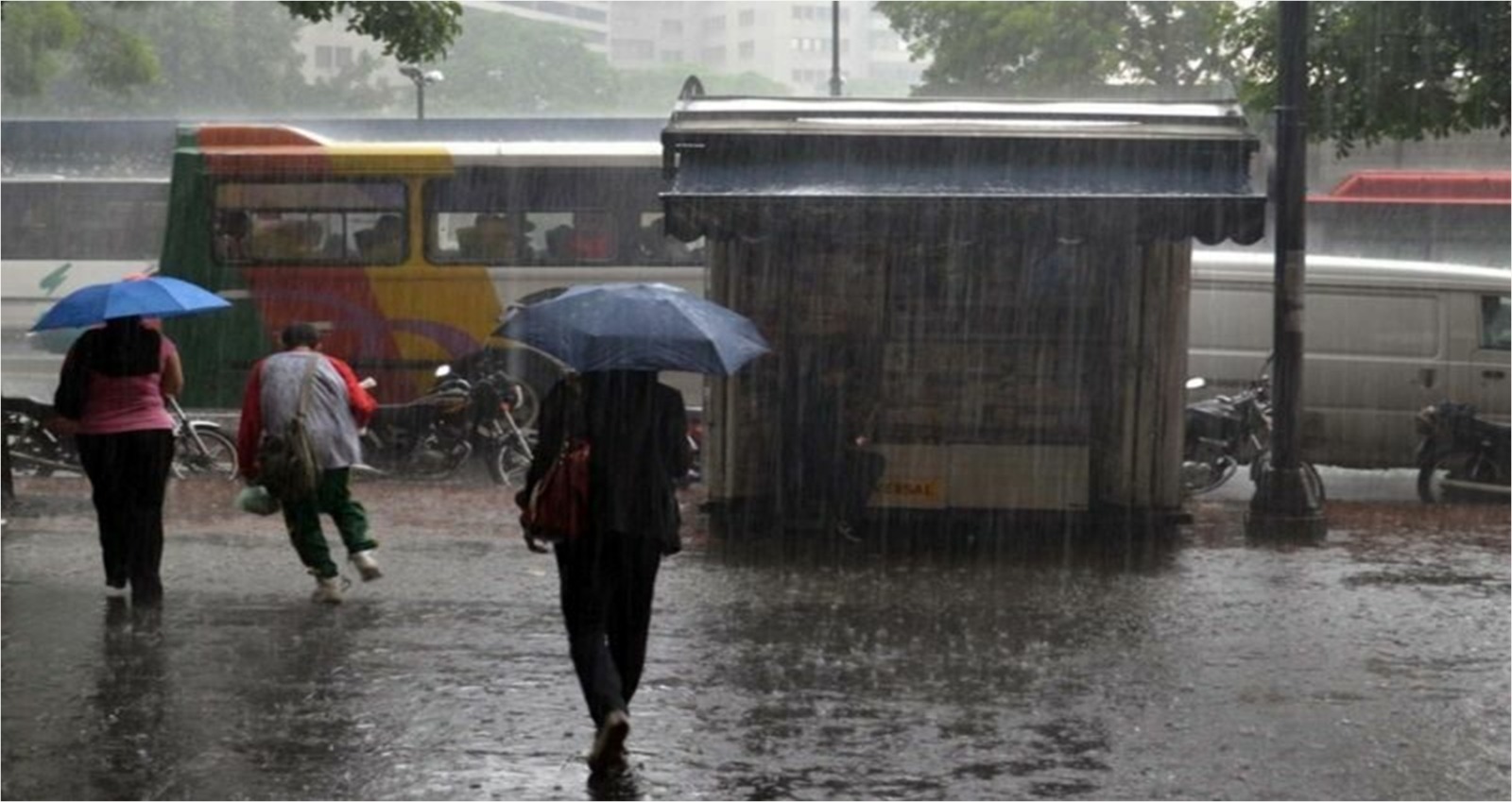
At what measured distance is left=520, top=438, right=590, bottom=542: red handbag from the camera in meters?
7.61

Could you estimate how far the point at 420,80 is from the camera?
33.7 metres

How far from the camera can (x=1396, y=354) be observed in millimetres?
17781

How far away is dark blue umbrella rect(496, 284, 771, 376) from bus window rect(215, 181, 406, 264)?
1228 centimetres

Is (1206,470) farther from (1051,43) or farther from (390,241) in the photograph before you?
(1051,43)

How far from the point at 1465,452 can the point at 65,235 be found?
22.0 metres

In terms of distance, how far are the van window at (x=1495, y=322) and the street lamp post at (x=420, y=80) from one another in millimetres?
→ 18614

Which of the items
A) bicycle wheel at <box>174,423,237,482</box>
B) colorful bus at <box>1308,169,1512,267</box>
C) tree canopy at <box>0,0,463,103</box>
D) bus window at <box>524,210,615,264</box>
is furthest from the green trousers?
colorful bus at <box>1308,169,1512,267</box>

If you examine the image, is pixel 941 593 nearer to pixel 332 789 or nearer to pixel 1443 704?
pixel 1443 704

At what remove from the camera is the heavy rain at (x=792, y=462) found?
7.89 m

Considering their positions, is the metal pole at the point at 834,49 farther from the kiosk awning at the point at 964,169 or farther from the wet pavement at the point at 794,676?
the wet pavement at the point at 794,676

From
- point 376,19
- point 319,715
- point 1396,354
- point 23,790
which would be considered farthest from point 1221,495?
point 23,790

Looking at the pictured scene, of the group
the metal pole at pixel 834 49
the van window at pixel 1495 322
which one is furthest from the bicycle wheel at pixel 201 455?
the metal pole at pixel 834 49

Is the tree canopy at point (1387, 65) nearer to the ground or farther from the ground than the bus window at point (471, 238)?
farther from the ground

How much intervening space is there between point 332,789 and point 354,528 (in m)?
4.02
